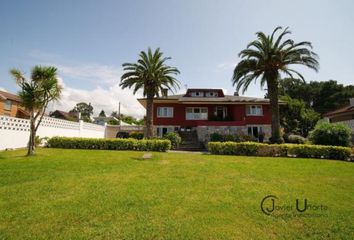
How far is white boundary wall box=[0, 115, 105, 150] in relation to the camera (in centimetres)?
1512

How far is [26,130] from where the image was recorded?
17172mm

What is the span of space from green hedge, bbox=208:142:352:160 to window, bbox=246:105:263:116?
558 inches

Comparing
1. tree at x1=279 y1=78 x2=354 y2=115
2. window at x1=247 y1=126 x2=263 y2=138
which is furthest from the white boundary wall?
tree at x1=279 y1=78 x2=354 y2=115

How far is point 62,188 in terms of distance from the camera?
7695 mm

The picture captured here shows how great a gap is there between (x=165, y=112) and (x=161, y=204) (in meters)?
27.0

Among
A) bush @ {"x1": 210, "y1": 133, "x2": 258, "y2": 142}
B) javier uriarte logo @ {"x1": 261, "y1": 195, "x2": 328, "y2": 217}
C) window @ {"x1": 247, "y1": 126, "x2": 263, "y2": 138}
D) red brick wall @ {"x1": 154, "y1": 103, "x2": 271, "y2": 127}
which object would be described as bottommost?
javier uriarte logo @ {"x1": 261, "y1": 195, "x2": 328, "y2": 217}

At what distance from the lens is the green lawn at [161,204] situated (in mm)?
5055

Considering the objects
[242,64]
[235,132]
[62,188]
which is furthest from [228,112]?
[62,188]

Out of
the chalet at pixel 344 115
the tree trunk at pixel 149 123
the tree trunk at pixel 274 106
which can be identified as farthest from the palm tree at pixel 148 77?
the chalet at pixel 344 115

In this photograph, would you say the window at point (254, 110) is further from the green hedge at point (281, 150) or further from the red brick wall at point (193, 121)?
the green hedge at point (281, 150)

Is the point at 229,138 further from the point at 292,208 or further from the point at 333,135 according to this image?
the point at 292,208

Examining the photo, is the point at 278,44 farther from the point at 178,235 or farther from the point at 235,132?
the point at 178,235

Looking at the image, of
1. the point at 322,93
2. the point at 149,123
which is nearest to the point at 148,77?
the point at 149,123

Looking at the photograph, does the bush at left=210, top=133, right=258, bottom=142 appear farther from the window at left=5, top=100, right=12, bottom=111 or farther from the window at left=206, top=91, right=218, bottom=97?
the window at left=5, top=100, right=12, bottom=111
